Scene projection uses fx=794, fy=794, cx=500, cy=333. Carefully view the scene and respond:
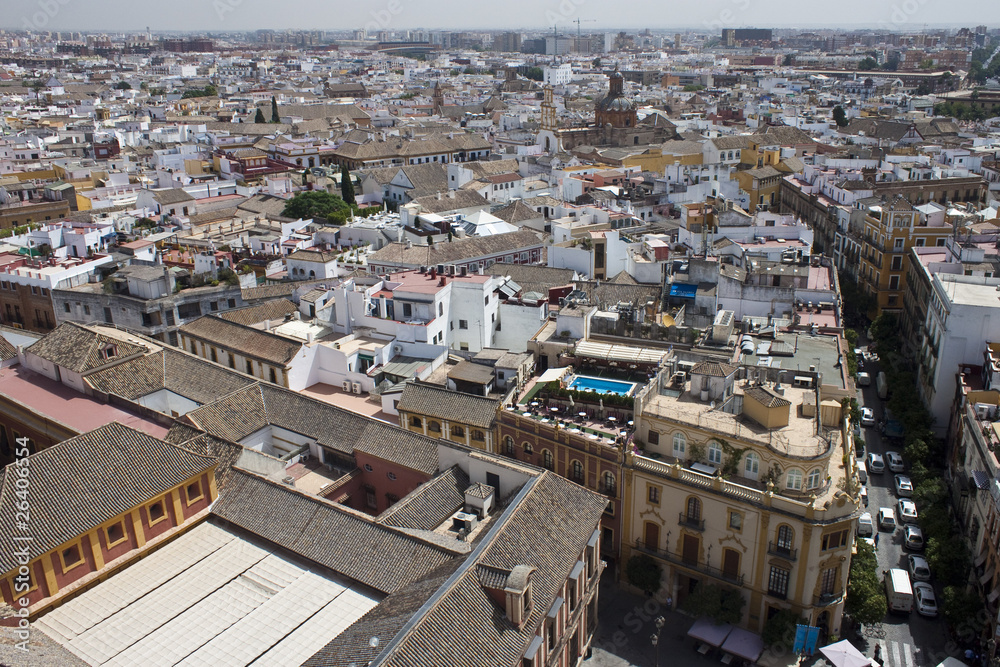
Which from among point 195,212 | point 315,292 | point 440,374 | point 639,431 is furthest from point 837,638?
point 195,212

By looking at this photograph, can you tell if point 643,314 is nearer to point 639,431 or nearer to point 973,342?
point 639,431

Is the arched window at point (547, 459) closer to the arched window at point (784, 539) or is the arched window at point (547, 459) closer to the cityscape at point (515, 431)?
the cityscape at point (515, 431)

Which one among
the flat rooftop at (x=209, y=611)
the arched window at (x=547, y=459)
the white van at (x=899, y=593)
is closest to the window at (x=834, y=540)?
the white van at (x=899, y=593)

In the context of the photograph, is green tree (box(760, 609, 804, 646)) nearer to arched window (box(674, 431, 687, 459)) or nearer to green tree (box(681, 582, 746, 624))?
green tree (box(681, 582, 746, 624))

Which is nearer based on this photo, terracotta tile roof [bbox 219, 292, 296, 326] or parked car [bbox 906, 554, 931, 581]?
parked car [bbox 906, 554, 931, 581]

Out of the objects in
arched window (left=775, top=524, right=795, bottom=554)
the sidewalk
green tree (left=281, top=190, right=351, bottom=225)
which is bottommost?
the sidewalk

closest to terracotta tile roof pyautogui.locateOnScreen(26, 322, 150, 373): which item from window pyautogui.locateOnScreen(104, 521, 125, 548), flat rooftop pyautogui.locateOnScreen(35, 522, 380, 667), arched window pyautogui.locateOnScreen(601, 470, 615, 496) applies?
window pyautogui.locateOnScreen(104, 521, 125, 548)
